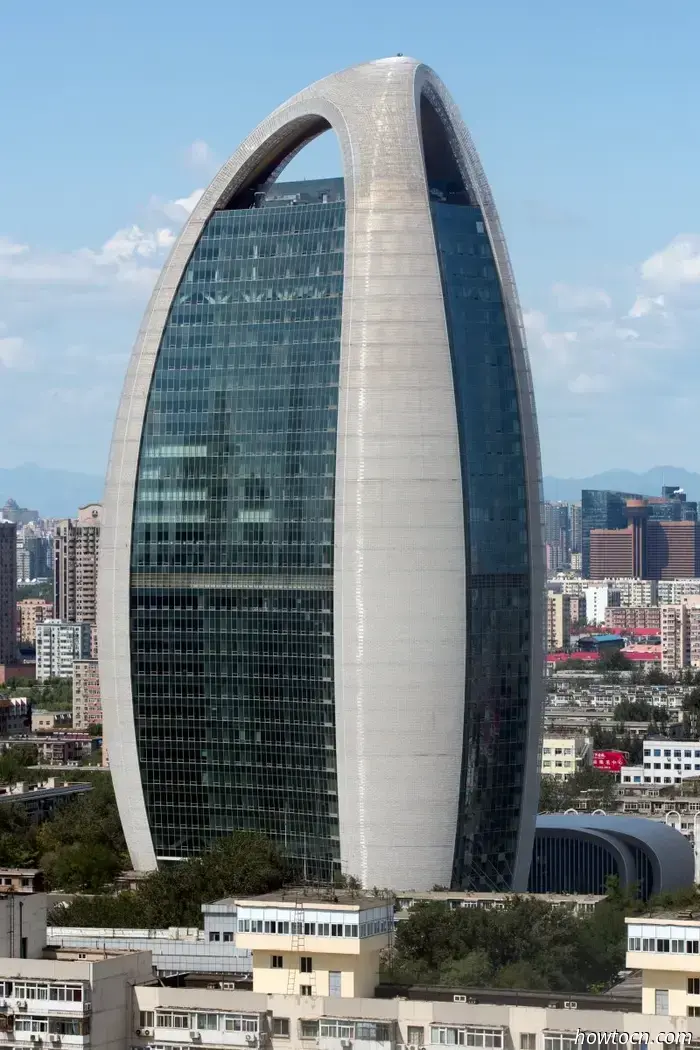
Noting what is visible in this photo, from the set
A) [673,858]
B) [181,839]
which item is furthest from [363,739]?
[673,858]

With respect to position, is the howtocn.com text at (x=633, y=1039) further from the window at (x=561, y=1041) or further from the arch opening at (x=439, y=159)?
the arch opening at (x=439, y=159)

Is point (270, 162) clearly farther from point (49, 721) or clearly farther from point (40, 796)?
point (49, 721)

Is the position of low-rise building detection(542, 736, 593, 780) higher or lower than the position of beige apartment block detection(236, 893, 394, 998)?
lower

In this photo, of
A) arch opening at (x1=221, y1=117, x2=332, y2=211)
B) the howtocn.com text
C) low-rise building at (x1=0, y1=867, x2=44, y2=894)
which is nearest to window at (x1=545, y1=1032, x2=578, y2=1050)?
the howtocn.com text

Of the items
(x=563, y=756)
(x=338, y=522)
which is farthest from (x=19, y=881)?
(x=563, y=756)

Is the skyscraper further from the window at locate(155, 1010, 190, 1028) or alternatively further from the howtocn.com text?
the howtocn.com text

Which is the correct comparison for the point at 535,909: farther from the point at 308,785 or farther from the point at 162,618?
the point at 162,618

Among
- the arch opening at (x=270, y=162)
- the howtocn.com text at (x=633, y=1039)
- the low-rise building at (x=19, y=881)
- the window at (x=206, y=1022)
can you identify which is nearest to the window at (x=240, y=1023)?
the window at (x=206, y=1022)
